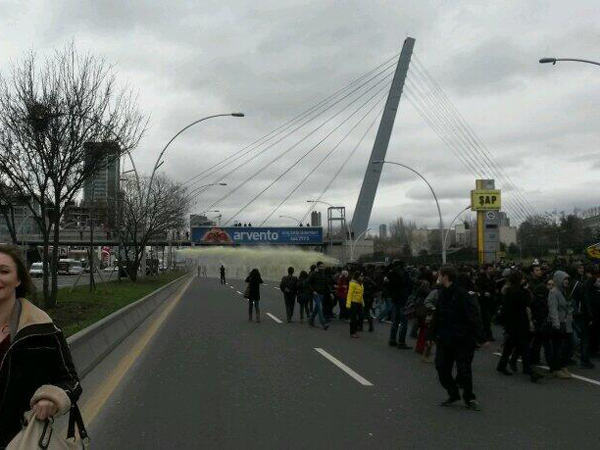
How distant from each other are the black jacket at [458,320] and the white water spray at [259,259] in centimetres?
6209

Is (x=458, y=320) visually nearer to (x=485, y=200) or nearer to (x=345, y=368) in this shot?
(x=345, y=368)

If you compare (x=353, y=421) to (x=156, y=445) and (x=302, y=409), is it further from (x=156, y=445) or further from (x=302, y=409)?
(x=156, y=445)

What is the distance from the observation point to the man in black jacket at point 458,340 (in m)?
7.71

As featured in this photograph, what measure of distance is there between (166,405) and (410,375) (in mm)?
4104

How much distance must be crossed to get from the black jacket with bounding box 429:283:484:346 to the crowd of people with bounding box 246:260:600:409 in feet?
0.04

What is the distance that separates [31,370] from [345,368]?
8.11 metres

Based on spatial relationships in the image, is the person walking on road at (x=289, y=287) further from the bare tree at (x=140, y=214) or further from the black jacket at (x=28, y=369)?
the bare tree at (x=140, y=214)

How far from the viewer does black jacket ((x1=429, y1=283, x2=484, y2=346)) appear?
303 inches

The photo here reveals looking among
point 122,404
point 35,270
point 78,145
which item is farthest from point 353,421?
point 35,270

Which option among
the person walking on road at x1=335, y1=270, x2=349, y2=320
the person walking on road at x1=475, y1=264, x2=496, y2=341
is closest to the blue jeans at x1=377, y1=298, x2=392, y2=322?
the person walking on road at x1=335, y1=270, x2=349, y2=320

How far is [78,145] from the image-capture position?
17297 millimetres

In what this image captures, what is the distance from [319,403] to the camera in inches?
309

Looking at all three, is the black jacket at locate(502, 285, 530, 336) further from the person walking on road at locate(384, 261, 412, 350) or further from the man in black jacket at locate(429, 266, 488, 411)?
the person walking on road at locate(384, 261, 412, 350)

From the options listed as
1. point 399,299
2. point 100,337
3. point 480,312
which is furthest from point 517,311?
point 100,337
